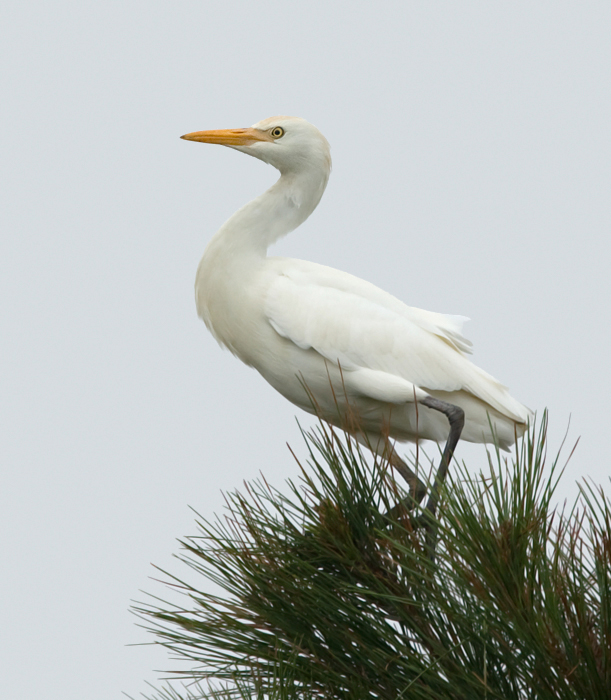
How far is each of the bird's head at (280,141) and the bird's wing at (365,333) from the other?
450mm

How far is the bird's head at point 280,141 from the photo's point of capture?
379 centimetres

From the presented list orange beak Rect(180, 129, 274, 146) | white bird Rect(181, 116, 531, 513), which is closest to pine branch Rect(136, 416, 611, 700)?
white bird Rect(181, 116, 531, 513)

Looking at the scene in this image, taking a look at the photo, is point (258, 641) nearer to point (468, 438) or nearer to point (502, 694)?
point (502, 694)

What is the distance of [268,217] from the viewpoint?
12.5 feet

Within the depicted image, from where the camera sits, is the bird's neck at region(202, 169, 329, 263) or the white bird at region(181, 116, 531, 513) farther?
the bird's neck at region(202, 169, 329, 263)

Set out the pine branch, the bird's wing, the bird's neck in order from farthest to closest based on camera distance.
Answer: the bird's neck → the bird's wing → the pine branch

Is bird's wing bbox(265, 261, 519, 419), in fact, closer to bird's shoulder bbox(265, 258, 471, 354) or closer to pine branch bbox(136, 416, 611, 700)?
bird's shoulder bbox(265, 258, 471, 354)

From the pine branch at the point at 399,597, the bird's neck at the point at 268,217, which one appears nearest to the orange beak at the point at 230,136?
the bird's neck at the point at 268,217

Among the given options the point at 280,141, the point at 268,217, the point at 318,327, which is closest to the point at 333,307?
the point at 318,327

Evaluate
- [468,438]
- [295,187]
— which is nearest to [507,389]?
[468,438]

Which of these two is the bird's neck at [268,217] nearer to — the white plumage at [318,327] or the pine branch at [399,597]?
the white plumage at [318,327]

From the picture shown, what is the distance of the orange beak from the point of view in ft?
12.4

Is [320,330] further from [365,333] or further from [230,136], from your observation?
[230,136]

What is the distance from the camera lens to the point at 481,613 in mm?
2506
